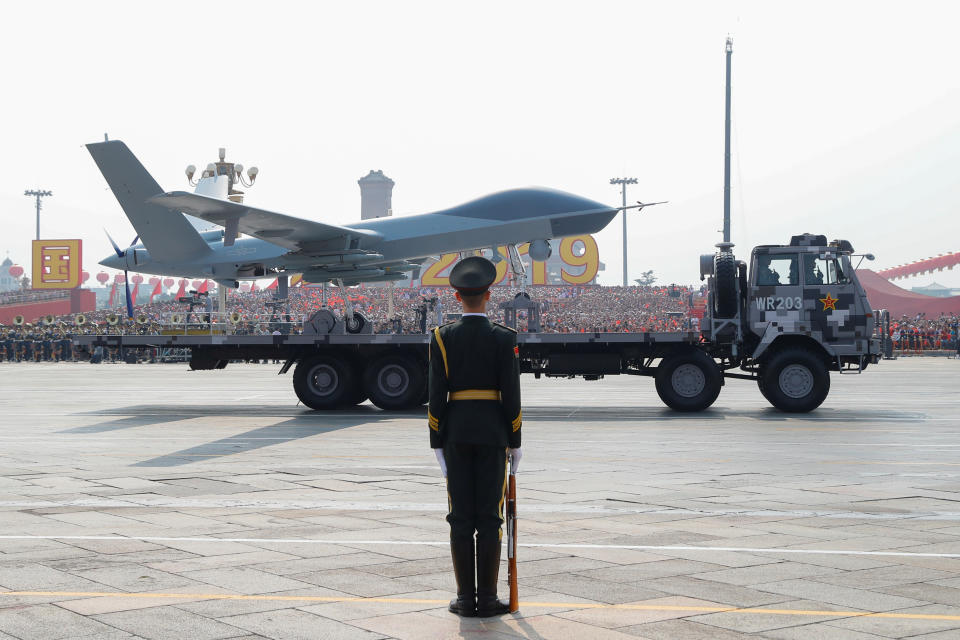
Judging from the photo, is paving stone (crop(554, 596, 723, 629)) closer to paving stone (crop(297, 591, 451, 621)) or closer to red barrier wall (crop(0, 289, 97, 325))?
paving stone (crop(297, 591, 451, 621))

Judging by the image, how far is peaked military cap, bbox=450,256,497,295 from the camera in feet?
21.3

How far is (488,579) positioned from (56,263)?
303ft

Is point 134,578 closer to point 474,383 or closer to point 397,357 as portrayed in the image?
point 474,383


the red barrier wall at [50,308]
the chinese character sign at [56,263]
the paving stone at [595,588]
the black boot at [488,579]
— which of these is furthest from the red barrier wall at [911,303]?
the black boot at [488,579]

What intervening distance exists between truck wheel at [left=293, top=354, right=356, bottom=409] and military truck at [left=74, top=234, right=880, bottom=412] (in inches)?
0.8

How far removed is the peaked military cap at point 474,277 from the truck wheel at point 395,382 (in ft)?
46.6

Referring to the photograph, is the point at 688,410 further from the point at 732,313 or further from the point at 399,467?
the point at 399,467

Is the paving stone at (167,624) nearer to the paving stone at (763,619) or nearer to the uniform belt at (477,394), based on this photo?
the uniform belt at (477,394)

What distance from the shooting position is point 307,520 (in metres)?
9.24

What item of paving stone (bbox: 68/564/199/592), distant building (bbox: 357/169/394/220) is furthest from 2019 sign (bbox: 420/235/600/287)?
distant building (bbox: 357/169/394/220)

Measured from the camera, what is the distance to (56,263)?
9112 cm

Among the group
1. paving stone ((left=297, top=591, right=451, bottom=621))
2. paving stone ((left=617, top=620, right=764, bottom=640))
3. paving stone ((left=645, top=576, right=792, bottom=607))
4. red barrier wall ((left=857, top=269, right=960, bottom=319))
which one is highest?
red barrier wall ((left=857, top=269, right=960, bottom=319))

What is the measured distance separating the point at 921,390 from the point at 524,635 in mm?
23232

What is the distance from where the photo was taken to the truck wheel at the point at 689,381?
782 inches
